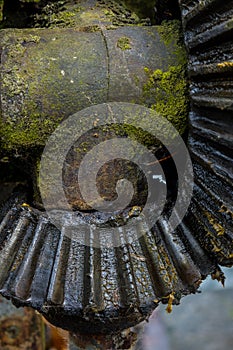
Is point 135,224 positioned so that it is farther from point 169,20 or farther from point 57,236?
point 169,20

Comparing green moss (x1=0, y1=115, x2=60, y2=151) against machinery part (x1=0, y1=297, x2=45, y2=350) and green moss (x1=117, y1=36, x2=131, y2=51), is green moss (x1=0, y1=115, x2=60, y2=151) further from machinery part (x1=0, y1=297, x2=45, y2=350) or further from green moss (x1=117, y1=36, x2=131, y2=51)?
machinery part (x1=0, y1=297, x2=45, y2=350)

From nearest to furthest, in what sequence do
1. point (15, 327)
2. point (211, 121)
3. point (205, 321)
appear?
point (211, 121), point (15, 327), point (205, 321)

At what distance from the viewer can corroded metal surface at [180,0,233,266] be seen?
81 centimetres

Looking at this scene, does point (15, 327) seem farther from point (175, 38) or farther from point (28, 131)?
point (175, 38)

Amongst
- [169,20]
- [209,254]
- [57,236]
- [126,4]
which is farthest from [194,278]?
[126,4]

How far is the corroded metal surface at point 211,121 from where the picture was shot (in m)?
0.81

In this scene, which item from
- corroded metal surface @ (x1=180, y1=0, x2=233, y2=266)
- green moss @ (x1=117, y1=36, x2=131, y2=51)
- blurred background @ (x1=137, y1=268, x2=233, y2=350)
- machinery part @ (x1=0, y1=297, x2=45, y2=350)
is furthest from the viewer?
blurred background @ (x1=137, y1=268, x2=233, y2=350)

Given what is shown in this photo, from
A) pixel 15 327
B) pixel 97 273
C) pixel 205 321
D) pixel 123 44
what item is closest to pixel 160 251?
pixel 97 273

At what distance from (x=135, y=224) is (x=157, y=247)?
62 mm

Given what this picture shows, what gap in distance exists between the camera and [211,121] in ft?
2.81

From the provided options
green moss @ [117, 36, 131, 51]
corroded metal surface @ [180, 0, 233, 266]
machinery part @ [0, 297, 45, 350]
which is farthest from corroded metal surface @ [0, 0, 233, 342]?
machinery part @ [0, 297, 45, 350]

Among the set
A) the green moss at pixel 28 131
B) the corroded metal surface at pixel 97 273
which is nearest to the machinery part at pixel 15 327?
the corroded metal surface at pixel 97 273

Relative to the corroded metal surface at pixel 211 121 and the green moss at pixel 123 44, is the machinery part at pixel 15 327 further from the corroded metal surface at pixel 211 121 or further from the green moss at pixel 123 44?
the green moss at pixel 123 44

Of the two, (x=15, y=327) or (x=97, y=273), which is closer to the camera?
(x=97, y=273)
